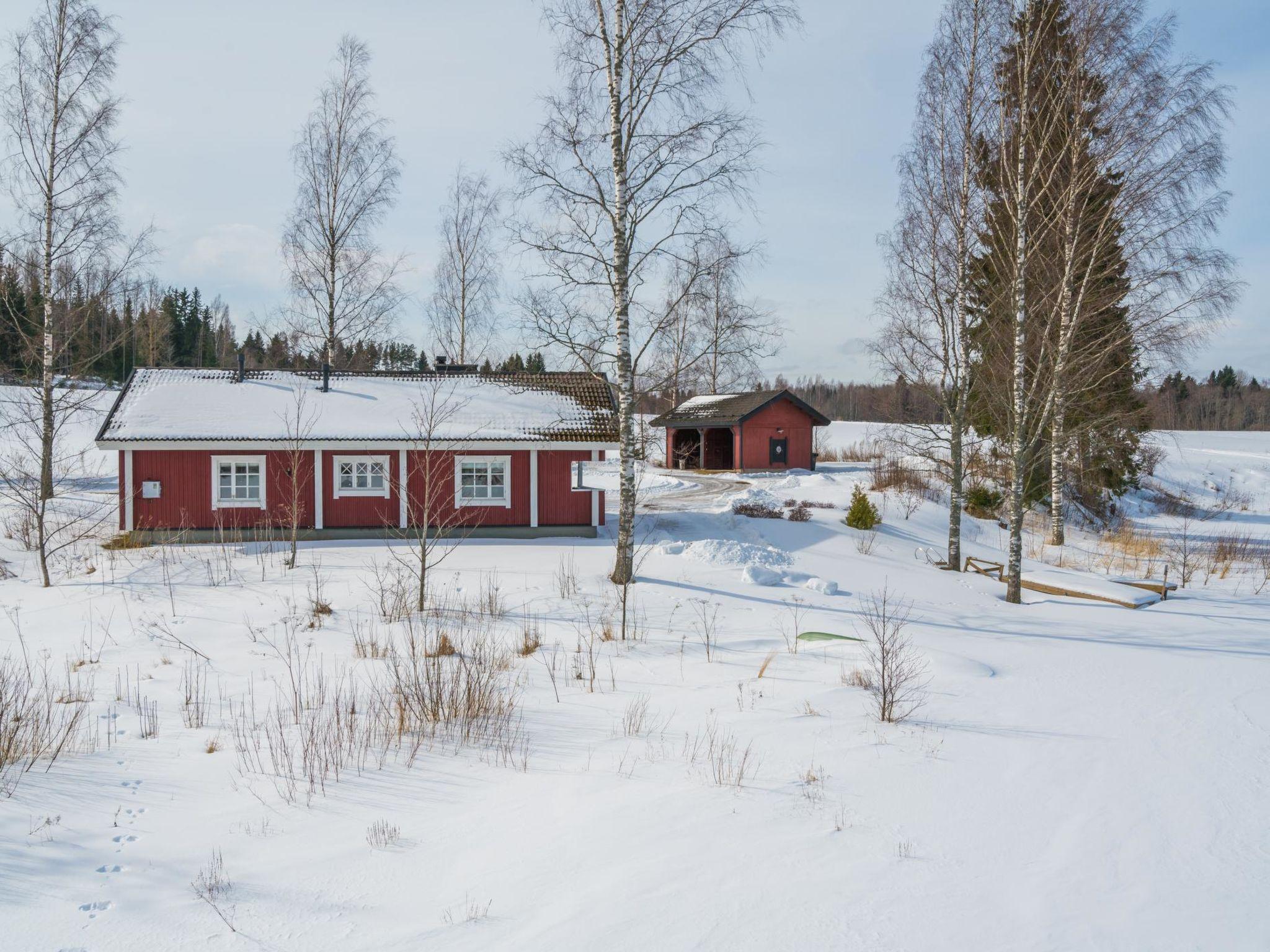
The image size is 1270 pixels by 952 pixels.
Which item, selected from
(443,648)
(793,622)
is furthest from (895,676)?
(443,648)

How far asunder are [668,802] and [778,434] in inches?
1180

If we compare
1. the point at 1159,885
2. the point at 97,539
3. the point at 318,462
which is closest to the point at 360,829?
the point at 1159,885

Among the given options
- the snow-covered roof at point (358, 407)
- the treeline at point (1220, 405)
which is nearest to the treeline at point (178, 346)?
the snow-covered roof at point (358, 407)

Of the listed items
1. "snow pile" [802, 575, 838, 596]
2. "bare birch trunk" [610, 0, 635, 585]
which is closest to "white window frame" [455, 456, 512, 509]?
"bare birch trunk" [610, 0, 635, 585]

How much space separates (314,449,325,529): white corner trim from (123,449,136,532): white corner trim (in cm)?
364

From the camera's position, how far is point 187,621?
10.5m

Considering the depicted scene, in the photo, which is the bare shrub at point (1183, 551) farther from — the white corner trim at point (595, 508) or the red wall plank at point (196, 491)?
the red wall plank at point (196, 491)

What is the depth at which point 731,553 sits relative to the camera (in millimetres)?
15523

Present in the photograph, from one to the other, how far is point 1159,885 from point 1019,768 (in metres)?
1.56

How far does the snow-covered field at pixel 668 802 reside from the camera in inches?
147

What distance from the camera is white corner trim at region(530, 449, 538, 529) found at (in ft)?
60.1

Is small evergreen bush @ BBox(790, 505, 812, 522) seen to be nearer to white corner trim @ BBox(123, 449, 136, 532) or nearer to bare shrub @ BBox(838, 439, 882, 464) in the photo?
white corner trim @ BBox(123, 449, 136, 532)

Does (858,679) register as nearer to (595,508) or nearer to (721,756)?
(721,756)

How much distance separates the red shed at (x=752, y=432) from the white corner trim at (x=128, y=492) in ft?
65.0
